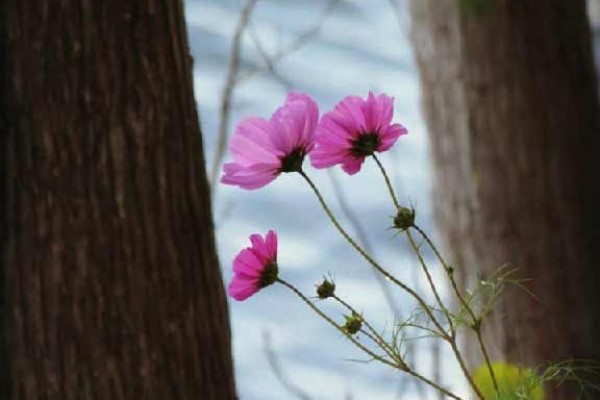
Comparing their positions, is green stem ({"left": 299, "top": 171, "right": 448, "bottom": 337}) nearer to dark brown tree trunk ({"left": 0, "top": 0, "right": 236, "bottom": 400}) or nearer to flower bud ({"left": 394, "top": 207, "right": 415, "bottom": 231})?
flower bud ({"left": 394, "top": 207, "right": 415, "bottom": 231})

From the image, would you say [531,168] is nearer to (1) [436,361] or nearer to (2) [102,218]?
(1) [436,361]

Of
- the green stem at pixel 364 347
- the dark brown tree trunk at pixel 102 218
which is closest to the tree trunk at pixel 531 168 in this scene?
the dark brown tree trunk at pixel 102 218

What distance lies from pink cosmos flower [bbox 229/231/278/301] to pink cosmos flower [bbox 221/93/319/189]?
5cm

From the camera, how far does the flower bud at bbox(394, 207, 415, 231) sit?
34.5 inches

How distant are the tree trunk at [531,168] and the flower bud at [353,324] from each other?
4.76 feet

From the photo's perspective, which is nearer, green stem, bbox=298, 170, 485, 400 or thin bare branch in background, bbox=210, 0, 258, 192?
green stem, bbox=298, 170, 485, 400

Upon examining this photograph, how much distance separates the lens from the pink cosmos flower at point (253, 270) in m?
0.93

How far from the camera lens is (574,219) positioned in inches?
93.3

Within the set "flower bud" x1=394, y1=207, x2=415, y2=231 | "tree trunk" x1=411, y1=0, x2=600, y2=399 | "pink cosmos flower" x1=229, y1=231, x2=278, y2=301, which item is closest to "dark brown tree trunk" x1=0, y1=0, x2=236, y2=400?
"pink cosmos flower" x1=229, y1=231, x2=278, y2=301

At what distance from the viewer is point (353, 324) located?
90 cm

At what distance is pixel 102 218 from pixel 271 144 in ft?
1.14

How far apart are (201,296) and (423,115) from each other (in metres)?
1.37

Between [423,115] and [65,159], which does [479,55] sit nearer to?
[423,115]

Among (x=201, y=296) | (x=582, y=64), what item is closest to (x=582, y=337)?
(x=582, y=64)
